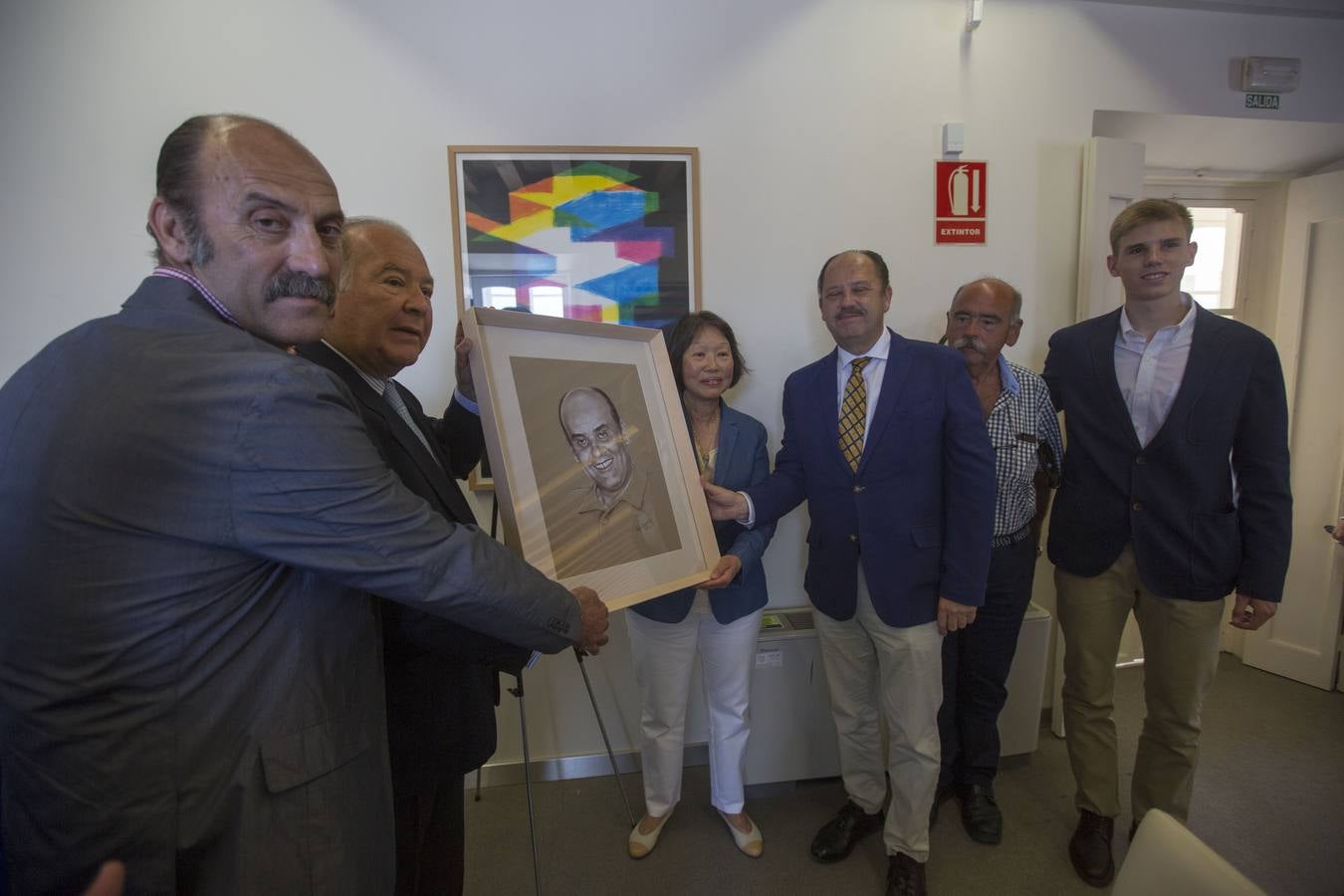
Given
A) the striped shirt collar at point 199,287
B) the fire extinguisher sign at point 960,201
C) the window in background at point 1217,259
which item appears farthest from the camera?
the window in background at point 1217,259

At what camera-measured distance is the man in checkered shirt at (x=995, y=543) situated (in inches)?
87.5

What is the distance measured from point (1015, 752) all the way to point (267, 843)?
2.86m

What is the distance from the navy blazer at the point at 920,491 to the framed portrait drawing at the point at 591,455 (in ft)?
1.74

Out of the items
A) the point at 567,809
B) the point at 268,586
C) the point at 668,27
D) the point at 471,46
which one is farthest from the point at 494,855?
the point at 668,27

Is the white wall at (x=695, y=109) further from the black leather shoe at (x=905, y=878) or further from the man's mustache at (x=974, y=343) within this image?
the black leather shoe at (x=905, y=878)

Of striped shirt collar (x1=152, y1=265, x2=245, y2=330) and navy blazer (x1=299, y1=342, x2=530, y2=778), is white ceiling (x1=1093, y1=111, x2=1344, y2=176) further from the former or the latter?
striped shirt collar (x1=152, y1=265, x2=245, y2=330)

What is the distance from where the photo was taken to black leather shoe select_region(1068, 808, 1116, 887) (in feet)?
6.76

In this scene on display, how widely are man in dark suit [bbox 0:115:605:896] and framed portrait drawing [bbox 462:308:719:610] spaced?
15.9 inches

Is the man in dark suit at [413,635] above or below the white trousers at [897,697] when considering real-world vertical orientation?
above

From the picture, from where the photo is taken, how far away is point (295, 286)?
1006 millimetres

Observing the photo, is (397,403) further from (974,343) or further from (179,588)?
(974,343)

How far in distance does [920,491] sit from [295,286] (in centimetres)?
171

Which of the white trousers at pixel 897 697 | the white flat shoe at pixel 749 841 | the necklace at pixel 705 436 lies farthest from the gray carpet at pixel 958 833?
the necklace at pixel 705 436

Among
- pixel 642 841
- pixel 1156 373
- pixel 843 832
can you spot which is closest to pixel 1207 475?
pixel 1156 373
